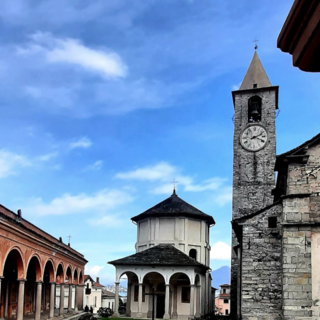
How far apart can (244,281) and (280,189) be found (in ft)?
18.1

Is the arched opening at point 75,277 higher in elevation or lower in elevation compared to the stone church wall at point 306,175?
lower

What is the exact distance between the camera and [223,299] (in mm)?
75500

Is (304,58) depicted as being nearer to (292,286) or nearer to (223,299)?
(292,286)

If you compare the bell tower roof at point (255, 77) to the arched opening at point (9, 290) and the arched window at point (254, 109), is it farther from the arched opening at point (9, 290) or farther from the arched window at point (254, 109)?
the arched opening at point (9, 290)

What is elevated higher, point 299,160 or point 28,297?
point 299,160

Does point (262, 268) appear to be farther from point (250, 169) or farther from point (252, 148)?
point (252, 148)

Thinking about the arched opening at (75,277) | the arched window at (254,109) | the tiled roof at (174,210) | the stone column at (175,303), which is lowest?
the stone column at (175,303)

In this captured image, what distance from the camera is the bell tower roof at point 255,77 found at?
33125mm

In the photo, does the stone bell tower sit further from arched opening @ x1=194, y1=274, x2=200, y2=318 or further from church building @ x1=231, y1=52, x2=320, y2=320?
church building @ x1=231, y1=52, x2=320, y2=320

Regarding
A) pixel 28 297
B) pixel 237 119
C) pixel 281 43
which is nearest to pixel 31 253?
pixel 28 297

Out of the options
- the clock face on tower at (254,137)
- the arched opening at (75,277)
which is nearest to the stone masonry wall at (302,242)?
the clock face on tower at (254,137)

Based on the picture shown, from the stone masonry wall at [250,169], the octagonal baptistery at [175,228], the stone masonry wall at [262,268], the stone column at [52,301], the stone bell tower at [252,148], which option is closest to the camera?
the stone masonry wall at [262,268]

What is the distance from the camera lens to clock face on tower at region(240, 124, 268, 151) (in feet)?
102

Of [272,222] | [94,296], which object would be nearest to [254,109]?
[272,222]
